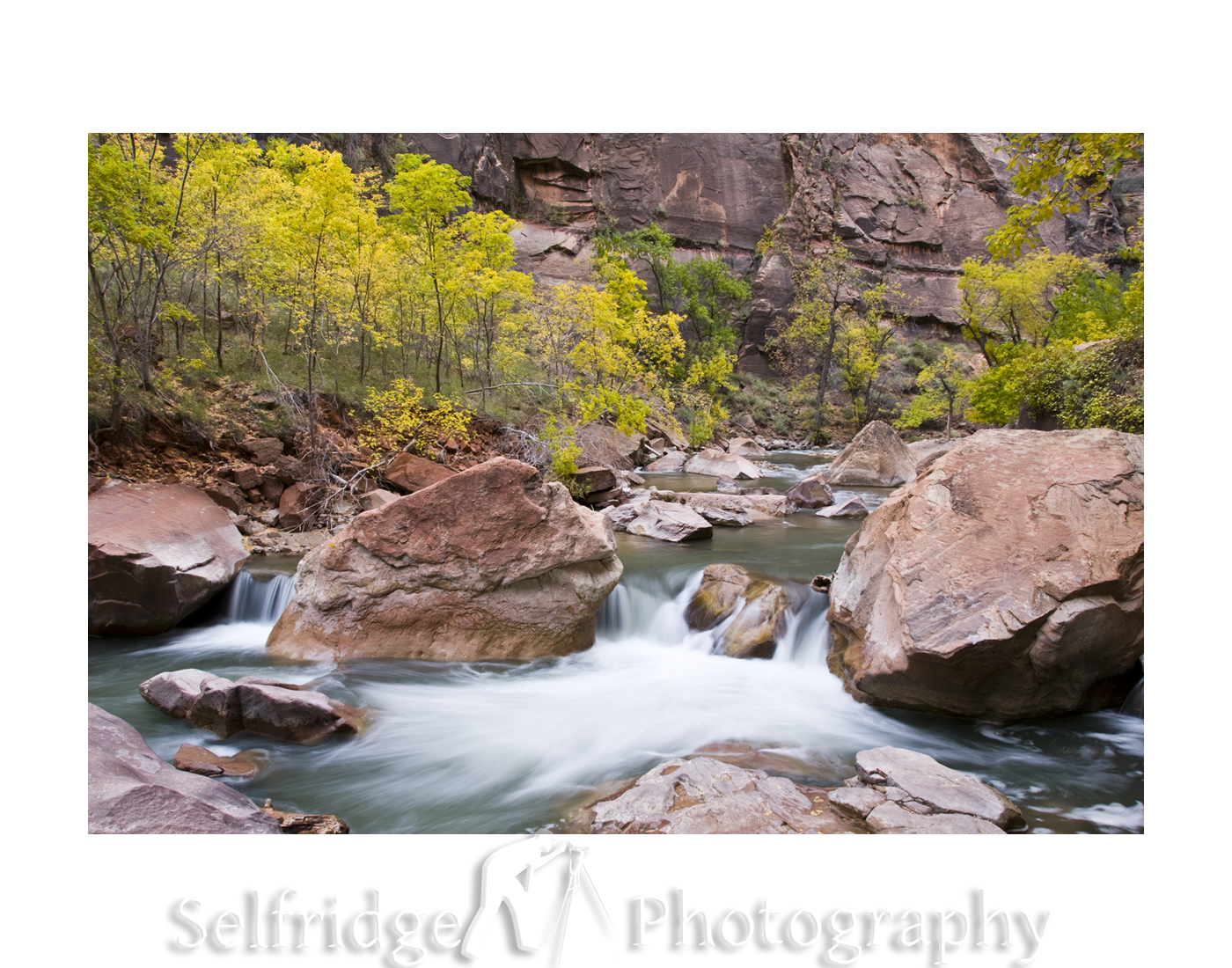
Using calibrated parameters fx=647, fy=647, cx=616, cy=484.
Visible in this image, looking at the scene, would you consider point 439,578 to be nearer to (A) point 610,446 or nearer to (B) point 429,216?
(B) point 429,216

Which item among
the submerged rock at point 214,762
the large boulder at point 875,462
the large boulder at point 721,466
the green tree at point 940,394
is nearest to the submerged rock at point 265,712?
the submerged rock at point 214,762

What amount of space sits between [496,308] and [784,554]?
10.4 m

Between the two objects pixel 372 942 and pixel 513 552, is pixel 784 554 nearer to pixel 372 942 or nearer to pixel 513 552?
pixel 513 552

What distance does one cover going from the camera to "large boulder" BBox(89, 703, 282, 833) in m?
2.81

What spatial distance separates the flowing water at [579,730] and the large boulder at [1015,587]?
0.28 meters

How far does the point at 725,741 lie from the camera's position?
4336 mm

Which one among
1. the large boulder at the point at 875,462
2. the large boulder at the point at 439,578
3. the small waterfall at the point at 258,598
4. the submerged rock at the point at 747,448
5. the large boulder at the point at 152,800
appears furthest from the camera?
the submerged rock at the point at 747,448

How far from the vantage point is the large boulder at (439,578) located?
5707 mm

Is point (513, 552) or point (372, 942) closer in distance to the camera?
point (372, 942)

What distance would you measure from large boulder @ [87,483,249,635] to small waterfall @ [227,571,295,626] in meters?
0.17

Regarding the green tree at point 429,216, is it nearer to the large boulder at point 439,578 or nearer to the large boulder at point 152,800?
the large boulder at point 439,578

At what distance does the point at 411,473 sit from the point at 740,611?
19.7 feet
